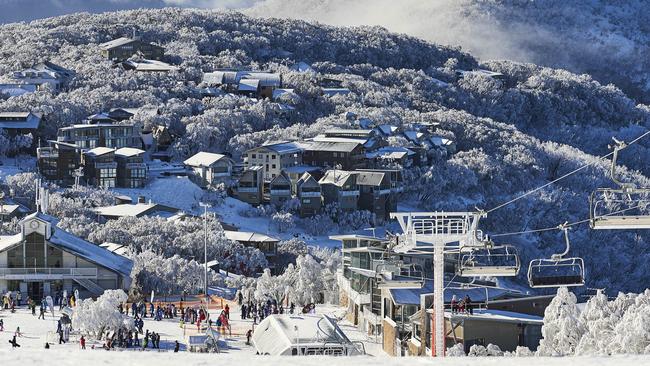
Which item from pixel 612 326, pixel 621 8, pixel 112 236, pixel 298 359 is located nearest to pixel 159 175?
pixel 112 236

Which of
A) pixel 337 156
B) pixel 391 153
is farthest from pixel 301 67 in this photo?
pixel 337 156

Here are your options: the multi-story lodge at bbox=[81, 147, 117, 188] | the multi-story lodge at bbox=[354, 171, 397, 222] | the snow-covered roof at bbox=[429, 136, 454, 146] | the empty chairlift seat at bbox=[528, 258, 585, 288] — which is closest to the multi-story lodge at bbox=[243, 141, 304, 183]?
the multi-story lodge at bbox=[354, 171, 397, 222]

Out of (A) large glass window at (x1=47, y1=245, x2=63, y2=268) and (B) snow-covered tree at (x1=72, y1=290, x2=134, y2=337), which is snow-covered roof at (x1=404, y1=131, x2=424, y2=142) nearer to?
(A) large glass window at (x1=47, y1=245, x2=63, y2=268)

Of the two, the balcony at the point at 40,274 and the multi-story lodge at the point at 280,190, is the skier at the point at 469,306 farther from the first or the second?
the multi-story lodge at the point at 280,190

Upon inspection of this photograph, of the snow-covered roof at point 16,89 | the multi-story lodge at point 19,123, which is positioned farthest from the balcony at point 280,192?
the snow-covered roof at point 16,89

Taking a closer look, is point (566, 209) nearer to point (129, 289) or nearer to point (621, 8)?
point (129, 289)
